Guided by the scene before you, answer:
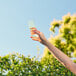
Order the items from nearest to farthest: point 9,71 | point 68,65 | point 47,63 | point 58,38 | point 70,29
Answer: point 68,65 < point 9,71 < point 47,63 < point 70,29 < point 58,38

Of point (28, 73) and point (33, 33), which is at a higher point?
point (28, 73)

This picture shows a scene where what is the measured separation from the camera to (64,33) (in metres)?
14.9

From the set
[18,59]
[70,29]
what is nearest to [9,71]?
[18,59]

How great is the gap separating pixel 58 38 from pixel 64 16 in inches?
74.3

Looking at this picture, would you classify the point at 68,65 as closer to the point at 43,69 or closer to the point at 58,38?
the point at 43,69

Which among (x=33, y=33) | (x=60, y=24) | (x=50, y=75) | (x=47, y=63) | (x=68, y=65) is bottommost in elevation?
(x=68, y=65)

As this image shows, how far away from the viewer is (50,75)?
10.1 metres

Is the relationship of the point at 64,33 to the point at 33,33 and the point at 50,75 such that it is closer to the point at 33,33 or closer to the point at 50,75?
the point at 50,75

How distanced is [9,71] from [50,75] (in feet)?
7.40

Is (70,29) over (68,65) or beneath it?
over

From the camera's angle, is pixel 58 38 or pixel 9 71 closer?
pixel 9 71

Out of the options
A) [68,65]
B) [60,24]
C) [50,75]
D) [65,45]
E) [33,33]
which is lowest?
[68,65]

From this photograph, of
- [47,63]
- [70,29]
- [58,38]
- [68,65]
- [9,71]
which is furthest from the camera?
[58,38]

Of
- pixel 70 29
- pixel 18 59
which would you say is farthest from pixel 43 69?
pixel 70 29
